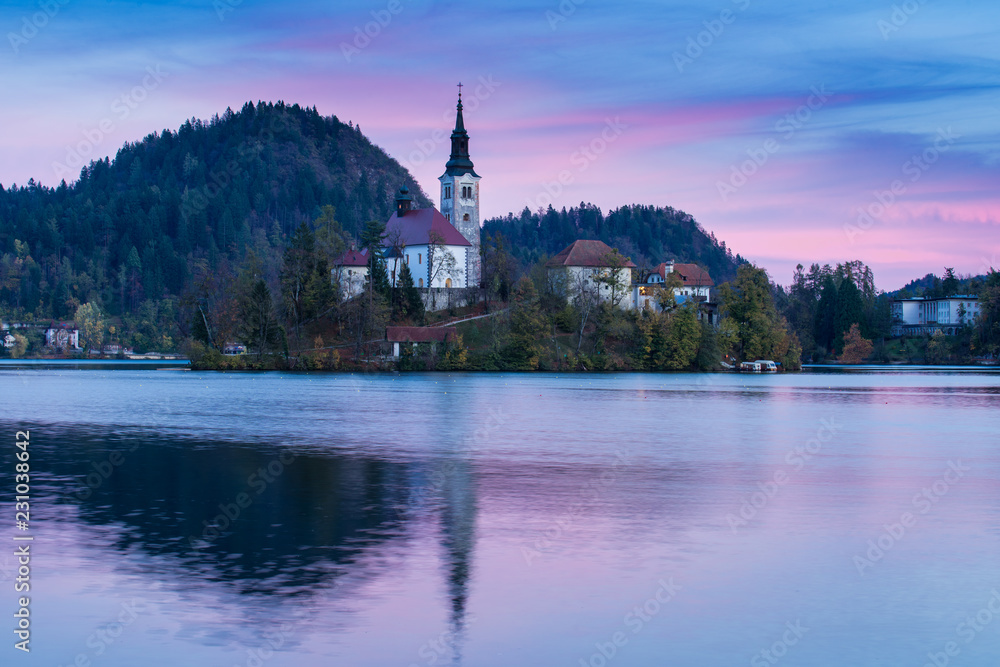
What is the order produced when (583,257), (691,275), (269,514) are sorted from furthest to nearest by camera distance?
(691,275)
(583,257)
(269,514)

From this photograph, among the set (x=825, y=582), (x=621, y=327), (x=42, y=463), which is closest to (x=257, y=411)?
(x=42, y=463)

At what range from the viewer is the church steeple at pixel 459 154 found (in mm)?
132000

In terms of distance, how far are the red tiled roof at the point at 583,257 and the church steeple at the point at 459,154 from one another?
18926 mm

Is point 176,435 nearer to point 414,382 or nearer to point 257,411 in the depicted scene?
point 257,411

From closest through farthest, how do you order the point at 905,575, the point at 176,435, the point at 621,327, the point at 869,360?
the point at 905,575 → the point at 176,435 → the point at 621,327 → the point at 869,360

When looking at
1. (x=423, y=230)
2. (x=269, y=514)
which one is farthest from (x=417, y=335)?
(x=269, y=514)

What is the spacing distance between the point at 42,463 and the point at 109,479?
476cm

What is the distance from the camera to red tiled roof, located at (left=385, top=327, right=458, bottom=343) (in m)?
106

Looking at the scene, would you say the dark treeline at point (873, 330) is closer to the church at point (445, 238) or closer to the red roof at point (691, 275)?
the red roof at point (691, 275)

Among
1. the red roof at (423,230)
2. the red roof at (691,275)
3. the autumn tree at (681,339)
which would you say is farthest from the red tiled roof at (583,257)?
the red roof at (691,275)

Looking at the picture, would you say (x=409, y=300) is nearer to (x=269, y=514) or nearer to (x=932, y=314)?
(x=269, y=514)

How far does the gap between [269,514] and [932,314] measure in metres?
173

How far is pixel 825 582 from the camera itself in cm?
1587

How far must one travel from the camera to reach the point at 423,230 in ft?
405
